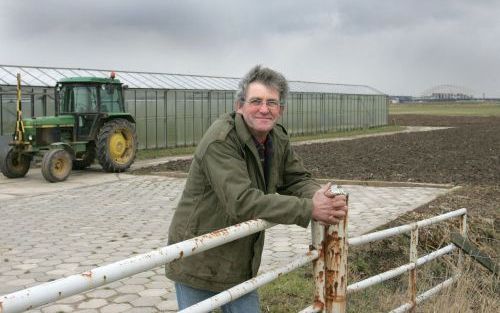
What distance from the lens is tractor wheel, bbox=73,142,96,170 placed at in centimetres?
1479

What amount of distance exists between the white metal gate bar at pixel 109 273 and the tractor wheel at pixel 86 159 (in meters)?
13.0

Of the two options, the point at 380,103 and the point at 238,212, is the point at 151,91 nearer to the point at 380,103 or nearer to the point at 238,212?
the point at 238,212

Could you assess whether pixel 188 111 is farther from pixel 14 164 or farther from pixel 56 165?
pixel 56 165

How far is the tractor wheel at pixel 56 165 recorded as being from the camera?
12.7 metres

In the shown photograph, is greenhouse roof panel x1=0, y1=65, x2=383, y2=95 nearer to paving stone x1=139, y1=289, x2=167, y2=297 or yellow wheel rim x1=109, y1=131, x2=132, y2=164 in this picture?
yellow wheel rim x1=109, y1=131, x2=132, y2=164

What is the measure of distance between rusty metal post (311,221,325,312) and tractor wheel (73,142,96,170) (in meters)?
12.7

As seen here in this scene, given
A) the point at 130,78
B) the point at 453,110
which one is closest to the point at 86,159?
the point at 130,78

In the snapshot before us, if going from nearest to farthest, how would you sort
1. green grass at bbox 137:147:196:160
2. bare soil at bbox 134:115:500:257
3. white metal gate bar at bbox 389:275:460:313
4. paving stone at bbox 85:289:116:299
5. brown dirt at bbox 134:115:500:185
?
white metal gate bar at bbox 389:275:460:313
paving stone at bbox 85:289:116:299
bare soil at bbox 134:115:500:257
brown dirt at bbox 134:115:500:185
green grass at bbox 137:147:196:160

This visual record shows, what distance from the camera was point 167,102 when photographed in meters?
22.1

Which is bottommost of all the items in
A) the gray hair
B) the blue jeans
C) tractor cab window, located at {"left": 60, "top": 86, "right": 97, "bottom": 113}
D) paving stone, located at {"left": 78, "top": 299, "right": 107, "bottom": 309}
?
paving stone, located at {"left": 78, "top": 299, "right": 107, "bottom": 309}

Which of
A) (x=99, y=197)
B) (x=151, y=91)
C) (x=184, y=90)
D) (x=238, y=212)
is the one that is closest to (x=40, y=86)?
(x=151, y=91)

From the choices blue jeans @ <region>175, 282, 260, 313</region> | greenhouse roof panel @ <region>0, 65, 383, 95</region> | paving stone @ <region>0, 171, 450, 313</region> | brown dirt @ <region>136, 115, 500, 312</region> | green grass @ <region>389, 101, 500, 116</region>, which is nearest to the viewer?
blue jeans @ <region>175, 282, 260, 313</region>

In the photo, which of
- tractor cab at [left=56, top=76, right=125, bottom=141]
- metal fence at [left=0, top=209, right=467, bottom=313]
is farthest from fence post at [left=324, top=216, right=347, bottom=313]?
tractor cab at [left=56, top=76, right=125, bottom=141]

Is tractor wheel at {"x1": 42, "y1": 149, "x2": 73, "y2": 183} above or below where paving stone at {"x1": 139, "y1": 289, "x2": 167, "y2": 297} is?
above
